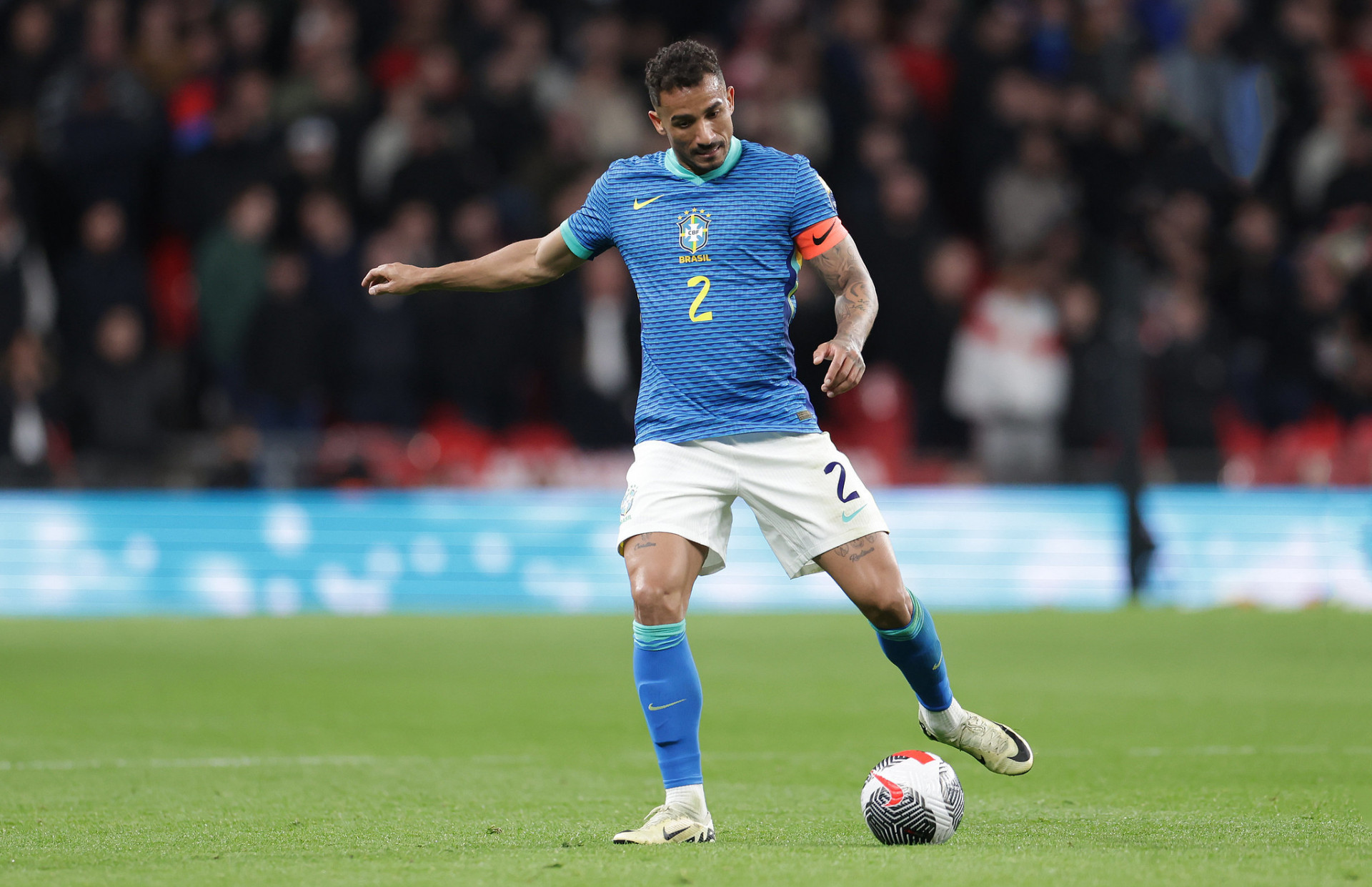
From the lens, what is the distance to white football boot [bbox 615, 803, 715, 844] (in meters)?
5.22

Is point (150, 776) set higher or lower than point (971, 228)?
lower

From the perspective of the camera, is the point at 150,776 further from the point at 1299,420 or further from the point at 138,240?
the point at 1299,420


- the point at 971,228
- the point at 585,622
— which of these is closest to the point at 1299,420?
the point at 971,228

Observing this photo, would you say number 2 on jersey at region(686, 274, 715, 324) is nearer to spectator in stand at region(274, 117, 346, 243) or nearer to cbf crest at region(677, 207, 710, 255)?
cbf crest at region(677, 207, 710, 255)

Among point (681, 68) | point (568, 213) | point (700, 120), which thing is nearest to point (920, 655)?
point (700, 120)

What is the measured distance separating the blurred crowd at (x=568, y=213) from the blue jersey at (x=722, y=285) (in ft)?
28.0

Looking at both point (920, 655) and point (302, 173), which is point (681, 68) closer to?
point (920, 655)

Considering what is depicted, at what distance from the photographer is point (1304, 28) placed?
17.6 m

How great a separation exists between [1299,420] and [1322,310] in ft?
3.13

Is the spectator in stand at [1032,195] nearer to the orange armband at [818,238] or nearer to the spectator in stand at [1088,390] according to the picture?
the spectator in stand at [1088,390]

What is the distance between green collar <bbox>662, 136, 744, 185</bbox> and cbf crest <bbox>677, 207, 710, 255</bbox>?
0.37ft

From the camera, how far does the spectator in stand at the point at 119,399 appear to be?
14102mm

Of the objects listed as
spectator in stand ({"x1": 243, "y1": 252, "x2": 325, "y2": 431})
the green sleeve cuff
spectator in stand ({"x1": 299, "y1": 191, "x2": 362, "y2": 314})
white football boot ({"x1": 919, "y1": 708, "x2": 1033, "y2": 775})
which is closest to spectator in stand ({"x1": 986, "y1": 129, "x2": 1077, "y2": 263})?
spectator in stand ({"x1": 299, "y1": 191, "x2": 362, "y2": 314})

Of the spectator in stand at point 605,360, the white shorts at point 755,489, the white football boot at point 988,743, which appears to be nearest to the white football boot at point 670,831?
the white shorts at point 755,489
